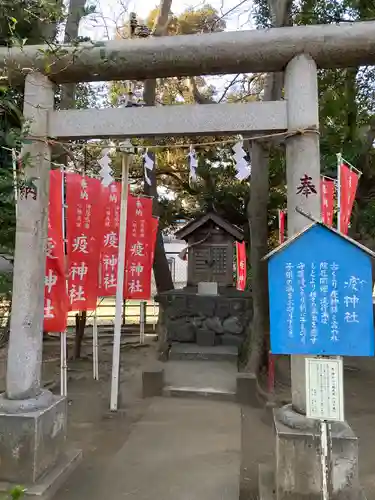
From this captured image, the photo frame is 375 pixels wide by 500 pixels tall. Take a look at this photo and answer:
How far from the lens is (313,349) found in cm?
327

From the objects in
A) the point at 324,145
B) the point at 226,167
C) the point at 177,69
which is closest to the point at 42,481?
the point at 177,69

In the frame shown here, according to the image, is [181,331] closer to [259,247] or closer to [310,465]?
[259,247]

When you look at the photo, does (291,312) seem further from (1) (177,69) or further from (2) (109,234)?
(2) (109,234)

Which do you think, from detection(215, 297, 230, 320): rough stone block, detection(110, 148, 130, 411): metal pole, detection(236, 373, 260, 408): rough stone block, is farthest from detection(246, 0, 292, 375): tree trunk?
detection(110, 148, 130, 411): metal pole

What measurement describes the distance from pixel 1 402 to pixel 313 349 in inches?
126

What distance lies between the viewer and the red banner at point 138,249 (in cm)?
932

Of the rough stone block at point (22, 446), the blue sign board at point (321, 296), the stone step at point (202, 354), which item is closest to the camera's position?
the blue sign board at point (321, 296)

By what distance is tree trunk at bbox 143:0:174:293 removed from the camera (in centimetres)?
1016

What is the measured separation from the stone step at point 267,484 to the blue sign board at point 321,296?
1.63 m

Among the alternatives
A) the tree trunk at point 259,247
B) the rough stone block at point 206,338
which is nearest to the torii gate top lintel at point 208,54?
the tree trunk at point 259,247

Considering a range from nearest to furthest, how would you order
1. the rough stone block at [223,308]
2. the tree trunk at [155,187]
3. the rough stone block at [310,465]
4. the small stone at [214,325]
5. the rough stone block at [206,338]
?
the rough stone block at [310,465] < the tree trunk at [155,187] < the rough stone block at [206,338] < the small stone at [214,325] < the rough stone block at [223,308]

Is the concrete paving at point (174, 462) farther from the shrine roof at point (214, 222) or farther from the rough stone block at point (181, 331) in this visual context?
the shrine roof at point (214, 222)

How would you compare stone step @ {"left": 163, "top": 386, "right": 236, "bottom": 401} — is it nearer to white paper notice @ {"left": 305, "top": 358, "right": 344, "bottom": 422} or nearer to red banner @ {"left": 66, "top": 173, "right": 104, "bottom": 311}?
red banner @ {"left": 66, "top": 173, "right": 104, "bottom": 311}

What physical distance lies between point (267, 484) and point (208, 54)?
441 cm
